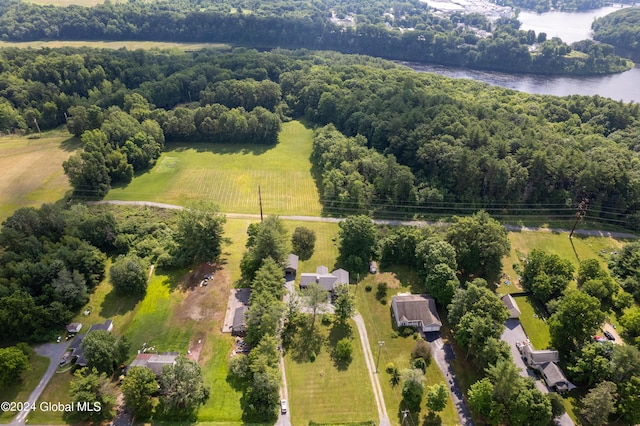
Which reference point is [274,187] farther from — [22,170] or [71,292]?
[22,170]

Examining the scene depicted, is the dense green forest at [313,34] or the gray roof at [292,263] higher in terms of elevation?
the dense green forest at [313,34]

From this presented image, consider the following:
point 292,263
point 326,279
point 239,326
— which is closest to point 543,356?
point 326,279

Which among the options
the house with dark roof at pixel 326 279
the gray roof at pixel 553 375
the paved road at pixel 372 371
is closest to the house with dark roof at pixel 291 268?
the house with dark roof at pixel 326 279

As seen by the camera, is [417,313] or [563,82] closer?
[417,313]

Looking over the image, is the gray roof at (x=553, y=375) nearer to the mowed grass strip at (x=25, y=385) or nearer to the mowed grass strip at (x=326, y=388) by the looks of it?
the mowed grass strip at (x=326, y=388)

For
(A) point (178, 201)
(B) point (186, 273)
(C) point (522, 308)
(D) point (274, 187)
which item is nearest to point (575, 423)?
(C) point (522, 308)

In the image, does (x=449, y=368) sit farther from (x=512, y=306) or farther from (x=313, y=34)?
(x=313, y=34)
